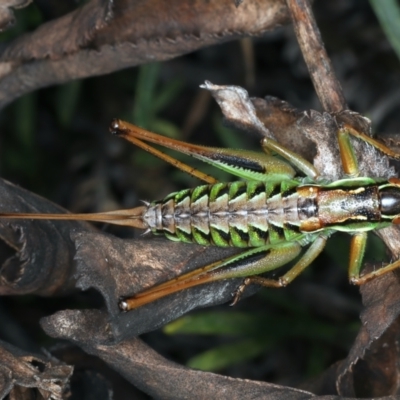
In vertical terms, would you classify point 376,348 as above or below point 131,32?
below

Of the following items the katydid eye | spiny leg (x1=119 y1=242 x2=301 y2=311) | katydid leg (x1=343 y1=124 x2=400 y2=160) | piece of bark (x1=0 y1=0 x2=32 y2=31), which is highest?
piece of bark (x1=0 y1=0 x2=32 y2=31)

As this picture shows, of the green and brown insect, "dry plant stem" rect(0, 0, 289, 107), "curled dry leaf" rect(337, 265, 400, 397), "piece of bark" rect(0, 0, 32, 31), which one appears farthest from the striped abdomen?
"piece of bark" rect(0, 0, 32, 31)

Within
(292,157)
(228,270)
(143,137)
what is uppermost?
(143,137)

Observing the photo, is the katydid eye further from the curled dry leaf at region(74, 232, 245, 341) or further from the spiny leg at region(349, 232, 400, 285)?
the curled dry leaf at region(74, 232, 245, 341)

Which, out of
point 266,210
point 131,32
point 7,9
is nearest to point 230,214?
point 266,210

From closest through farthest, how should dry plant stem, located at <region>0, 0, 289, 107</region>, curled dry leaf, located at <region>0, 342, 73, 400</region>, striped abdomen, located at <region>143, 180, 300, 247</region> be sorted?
curled dry leaf, located at <region>0, 342, 73, 400</region>, striped abdomen, located at <region>143, 180, 300, 247</region>, dry plant stem, located at <region>0, 0, 289, 107</region>

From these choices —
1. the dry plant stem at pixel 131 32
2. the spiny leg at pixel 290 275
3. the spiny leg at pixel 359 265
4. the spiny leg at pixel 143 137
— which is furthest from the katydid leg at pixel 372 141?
the spiny leg at pixel 143 137

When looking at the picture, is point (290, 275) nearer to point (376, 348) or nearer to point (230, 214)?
point (230, 214)
